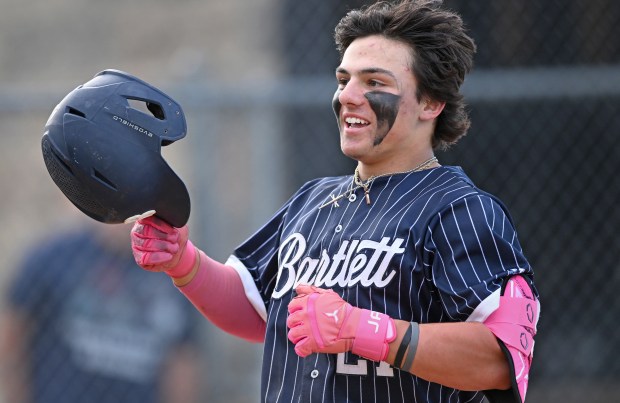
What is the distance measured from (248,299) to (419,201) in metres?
0.66

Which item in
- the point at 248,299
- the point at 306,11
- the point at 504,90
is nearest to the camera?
the point at 248,299

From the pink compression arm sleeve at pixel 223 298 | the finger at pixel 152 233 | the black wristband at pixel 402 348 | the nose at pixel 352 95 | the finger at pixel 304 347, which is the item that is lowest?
the pink compression arm sleeve at pixel 223 298

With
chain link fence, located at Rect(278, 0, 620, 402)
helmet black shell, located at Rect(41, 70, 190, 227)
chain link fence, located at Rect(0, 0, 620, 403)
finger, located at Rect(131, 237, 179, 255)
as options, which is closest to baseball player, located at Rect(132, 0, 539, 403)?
finger, located at Rect(131, 237, 179, 255)

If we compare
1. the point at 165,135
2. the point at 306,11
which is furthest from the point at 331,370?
the point at 306,11

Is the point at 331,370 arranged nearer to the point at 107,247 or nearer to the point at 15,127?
the point at 107,247

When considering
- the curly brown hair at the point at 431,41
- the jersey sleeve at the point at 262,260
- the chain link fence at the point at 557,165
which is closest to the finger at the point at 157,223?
the jersey sleeve at the point at 262,260

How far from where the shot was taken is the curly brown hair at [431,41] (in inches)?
106

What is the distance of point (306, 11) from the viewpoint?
5.14 metres

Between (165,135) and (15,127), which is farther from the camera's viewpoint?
(15,127)

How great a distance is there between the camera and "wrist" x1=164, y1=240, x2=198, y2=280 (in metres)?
2.85

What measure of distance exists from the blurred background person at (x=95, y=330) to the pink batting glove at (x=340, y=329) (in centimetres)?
245

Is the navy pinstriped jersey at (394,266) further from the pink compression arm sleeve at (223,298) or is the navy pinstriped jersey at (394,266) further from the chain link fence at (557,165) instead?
the chain link fence at (557,165)

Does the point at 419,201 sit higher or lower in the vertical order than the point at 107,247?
higher

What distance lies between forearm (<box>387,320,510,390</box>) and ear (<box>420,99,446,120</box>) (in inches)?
23.3
